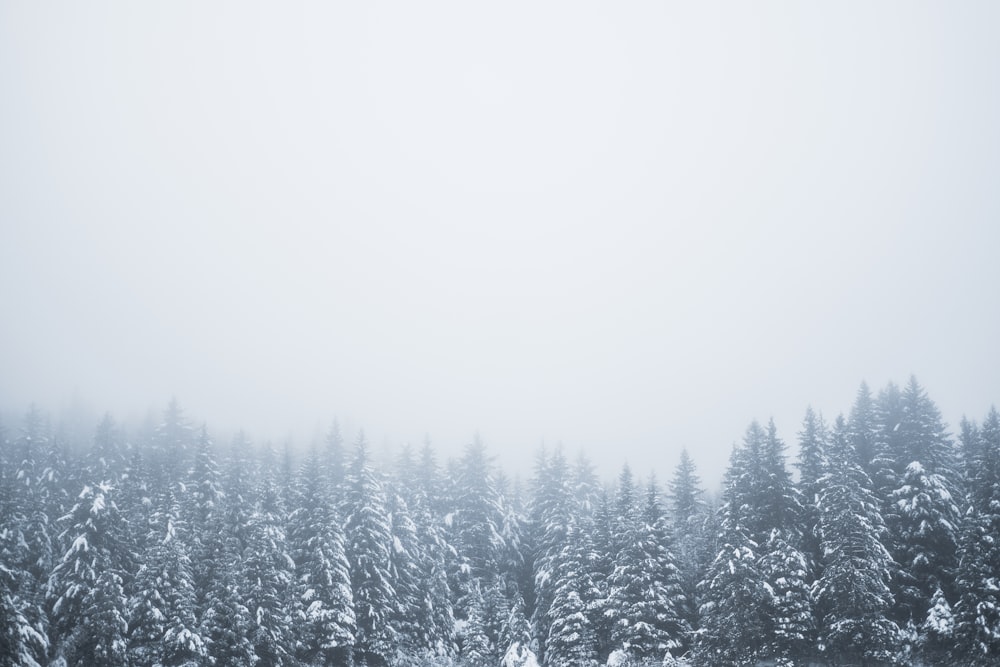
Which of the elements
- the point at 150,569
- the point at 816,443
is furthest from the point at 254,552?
the point at 816,443

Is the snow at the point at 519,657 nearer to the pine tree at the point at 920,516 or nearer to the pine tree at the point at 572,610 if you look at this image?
the pine tree at the point at 572,610

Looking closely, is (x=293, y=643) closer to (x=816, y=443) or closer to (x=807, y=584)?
(x=807, y=584)

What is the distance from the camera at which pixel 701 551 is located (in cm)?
4525

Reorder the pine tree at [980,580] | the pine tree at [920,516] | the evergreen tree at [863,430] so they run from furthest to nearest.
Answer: the evergreen tree at [863,430] → the pine tree at [920,516] → the pine tree at [980,580]

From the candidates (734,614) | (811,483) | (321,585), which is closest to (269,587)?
(321,585)

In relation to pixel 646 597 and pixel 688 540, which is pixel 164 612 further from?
pixel 688 540

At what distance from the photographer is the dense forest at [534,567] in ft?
104

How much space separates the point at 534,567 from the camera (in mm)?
50562

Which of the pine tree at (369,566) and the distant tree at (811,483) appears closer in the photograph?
the distant tree at (811,483)

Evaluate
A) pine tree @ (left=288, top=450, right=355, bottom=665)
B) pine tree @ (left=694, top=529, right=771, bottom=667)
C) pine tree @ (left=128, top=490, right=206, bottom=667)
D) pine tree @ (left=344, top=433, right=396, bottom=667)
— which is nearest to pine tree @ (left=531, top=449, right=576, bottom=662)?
pine tree @ (left=694, top=529, right=771, bottom=667)

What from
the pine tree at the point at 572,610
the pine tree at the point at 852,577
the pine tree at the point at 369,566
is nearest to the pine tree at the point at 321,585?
the pine tree at the point at 369,566

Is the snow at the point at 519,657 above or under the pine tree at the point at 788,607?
under

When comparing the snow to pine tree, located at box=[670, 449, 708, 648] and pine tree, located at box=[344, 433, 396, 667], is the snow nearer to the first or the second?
pine tree, located at box=[344, 433, 396, 667]

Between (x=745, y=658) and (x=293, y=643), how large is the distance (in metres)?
25.7
